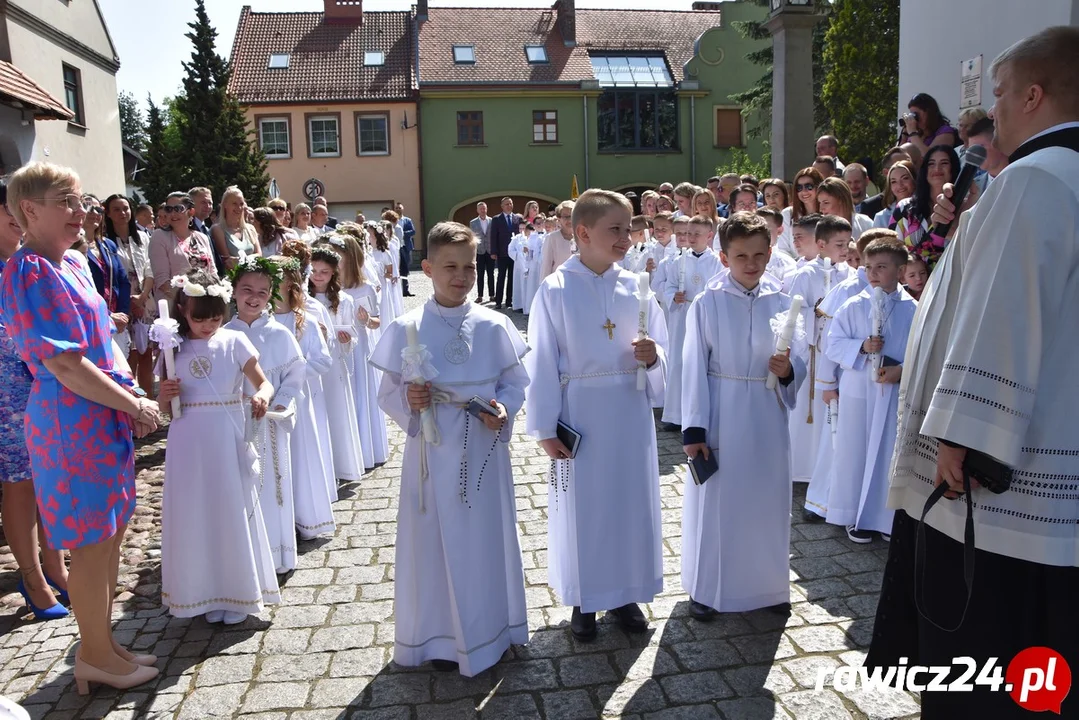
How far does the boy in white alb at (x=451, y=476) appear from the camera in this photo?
13.6 ft

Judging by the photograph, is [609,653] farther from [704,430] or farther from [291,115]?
[291,115]

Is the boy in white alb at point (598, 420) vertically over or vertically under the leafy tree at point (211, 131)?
under

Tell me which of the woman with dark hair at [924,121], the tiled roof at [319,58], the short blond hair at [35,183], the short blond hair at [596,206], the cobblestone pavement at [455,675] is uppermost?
the tiled roof at [319,58]

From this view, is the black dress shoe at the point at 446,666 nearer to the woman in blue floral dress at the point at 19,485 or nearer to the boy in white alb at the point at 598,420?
the boy in white alb at the point at 598,420

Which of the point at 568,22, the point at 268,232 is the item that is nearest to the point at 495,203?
the point at 568,22

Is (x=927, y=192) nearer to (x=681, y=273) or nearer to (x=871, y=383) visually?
(x=871, y=383)

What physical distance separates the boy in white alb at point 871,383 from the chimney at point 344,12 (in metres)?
38.8

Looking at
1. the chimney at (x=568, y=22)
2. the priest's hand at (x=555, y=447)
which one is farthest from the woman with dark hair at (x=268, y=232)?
the chimney at (x=568, y=22)

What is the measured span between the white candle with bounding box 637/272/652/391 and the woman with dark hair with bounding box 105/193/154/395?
23.2 ft

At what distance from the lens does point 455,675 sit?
13.8 feet

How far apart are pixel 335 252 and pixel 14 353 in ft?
10.1

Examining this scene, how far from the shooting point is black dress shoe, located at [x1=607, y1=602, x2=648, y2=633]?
461cm

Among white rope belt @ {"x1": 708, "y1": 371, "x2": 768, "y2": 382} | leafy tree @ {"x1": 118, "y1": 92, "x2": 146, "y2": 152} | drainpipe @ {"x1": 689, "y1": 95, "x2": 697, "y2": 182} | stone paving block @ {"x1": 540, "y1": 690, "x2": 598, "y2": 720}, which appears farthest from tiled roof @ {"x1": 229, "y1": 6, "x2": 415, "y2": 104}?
leafy tree @ {"x1": 118, "y1": 92, "x2": 146, "y2": 152}

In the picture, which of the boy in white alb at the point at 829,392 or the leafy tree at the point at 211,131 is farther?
the leafy tree at the point at 211,131
